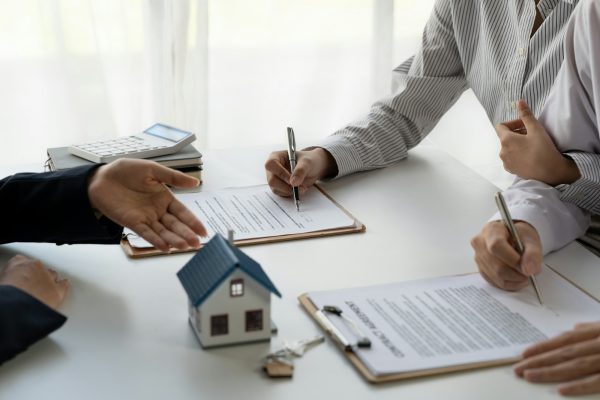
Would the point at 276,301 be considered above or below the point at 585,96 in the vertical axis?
below

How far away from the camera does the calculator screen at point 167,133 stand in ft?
5.48

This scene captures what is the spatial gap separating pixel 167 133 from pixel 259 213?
0.34m

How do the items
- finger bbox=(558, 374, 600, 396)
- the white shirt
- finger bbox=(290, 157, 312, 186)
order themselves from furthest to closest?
finger bbox=(290, 157, 312, 186)
the white shirt
finger bbox=(558, 374, 600, 396)

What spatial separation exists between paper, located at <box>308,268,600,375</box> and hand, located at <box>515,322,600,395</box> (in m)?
0.03

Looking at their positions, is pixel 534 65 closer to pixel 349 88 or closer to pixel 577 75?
pixel 577 75

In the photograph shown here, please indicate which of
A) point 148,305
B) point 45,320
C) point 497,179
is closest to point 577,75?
point 148,305

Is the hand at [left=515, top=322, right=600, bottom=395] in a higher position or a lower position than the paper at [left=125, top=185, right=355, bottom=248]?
higher

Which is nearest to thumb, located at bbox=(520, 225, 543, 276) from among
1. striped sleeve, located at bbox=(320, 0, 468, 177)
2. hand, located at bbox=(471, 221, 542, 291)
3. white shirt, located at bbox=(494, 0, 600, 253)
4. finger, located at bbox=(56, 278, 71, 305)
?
hand, located at bbox=(471, 221, 542, 291)

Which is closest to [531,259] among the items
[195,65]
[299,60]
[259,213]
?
[259,213]

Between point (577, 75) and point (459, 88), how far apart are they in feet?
1.42

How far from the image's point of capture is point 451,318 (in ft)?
3.69

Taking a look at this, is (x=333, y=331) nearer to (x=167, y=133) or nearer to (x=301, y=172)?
(x=301, y=172)

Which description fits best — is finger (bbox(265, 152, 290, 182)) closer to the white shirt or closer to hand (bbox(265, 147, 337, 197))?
hand (bbox(265, 147, 337, 197))

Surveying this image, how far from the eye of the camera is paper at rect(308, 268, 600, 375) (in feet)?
3.41
